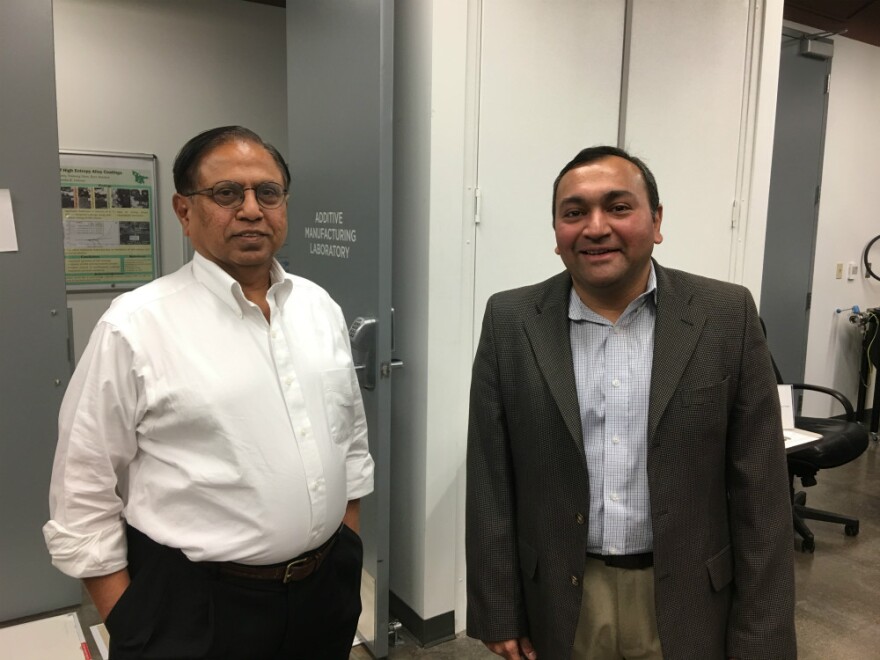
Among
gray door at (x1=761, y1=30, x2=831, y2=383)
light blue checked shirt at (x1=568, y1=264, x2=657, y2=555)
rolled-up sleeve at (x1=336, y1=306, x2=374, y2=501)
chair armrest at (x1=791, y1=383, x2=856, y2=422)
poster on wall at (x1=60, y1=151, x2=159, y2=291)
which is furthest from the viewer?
gray door at (x1=761, y1=30, x2=831, y2=383)

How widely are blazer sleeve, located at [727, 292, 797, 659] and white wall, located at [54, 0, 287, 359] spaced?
3.47 meters

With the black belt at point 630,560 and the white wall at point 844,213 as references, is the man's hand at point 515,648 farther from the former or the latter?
the white wall at point 844,213

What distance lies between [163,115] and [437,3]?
7.45 ft

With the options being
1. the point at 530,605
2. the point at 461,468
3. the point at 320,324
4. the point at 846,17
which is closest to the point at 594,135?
the point at 461,468

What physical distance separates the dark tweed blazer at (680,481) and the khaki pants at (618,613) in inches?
1.7

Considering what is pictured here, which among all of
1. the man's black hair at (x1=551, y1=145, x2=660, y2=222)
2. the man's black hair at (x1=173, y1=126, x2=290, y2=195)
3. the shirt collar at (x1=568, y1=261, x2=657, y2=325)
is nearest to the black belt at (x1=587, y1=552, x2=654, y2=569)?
the shirt collar at (x1=568, y1=261, x2=657, y2=325)

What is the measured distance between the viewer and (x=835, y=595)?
119 inches

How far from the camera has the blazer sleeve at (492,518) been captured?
57.7 inches

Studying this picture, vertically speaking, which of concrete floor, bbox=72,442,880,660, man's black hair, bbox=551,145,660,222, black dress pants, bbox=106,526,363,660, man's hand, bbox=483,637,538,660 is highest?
man's black hair, bbox=551,145,660,222

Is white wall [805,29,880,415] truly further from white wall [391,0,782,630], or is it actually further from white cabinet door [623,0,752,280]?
white wall [391,0,782,630]

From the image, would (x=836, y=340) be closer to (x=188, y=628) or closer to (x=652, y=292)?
(x=652, y=292)

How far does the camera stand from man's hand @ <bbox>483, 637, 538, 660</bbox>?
148 centimetres

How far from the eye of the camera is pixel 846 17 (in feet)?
14.9

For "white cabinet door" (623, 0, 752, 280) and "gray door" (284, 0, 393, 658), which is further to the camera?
"white cabinet door" (623, 0, 752, 280)
